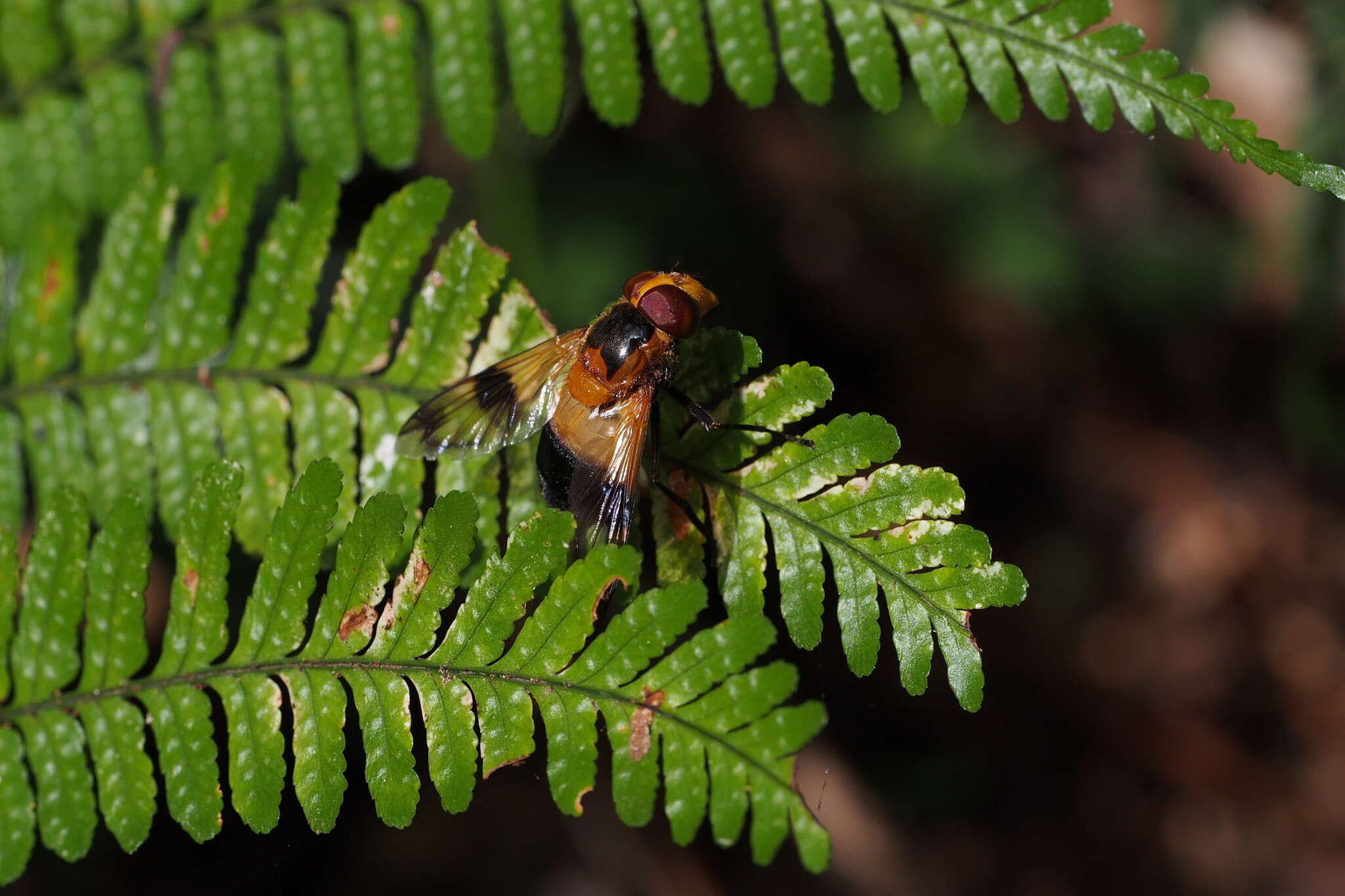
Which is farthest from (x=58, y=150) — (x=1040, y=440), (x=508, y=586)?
(x=1040, y=440)

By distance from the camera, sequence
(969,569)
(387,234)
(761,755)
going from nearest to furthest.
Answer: (761,755) < (969,569) < (387,234)

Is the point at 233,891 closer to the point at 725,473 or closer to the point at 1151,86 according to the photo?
the point at 725,473

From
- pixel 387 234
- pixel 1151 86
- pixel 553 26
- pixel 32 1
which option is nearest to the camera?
pixel 1151 86

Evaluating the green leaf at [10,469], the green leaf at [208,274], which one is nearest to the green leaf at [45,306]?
the green leaf at [10,469]

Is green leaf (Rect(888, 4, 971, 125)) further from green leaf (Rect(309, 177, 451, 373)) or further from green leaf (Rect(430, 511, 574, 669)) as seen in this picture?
green leaf (Rect(430, 511, 574, 669))

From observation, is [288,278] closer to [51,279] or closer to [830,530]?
[51,279]

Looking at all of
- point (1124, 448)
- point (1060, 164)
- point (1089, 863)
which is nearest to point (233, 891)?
point (1089, 863)
